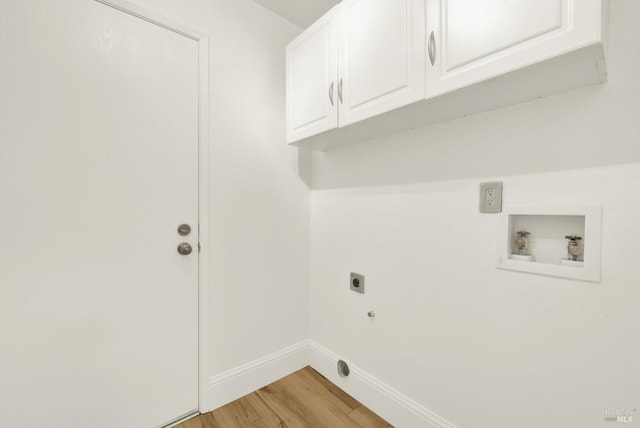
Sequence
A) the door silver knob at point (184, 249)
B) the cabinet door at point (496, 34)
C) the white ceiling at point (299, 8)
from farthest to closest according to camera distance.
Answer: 1. the white ceiling at point (299, 8)
2. the door silver knob at point (184, 249)
3. the cabinet door at point (496, 34)

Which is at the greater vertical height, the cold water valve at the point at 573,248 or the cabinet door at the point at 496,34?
the cabinet door at the point at 496,34

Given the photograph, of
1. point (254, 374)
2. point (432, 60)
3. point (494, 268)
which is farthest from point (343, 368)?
point (432, 60)

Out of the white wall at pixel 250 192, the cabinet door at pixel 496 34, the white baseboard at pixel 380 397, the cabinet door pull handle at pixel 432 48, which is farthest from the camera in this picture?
the white wall at pixel 250 192

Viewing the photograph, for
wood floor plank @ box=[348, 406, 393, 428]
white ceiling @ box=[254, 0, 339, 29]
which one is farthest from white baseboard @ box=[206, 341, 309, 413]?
white ceiling @ box=[254, 0, 339, 29]

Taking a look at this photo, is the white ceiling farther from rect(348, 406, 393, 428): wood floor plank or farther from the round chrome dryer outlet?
rect(348, 406, 393, 428): wood floor plank

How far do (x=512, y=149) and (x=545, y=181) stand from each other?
0.17 metres

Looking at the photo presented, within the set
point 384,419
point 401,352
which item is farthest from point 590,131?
point 384,419

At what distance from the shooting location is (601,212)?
0.87 metres

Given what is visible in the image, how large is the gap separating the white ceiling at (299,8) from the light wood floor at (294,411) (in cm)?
243

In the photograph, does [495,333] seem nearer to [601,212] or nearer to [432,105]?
[601,212]

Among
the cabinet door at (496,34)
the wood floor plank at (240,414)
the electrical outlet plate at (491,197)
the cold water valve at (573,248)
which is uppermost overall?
the cabinet door at (496,34)

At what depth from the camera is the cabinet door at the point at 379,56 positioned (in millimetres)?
1024

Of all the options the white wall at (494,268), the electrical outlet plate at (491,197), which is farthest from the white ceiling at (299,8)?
the electrical outlet plate at (491,197)

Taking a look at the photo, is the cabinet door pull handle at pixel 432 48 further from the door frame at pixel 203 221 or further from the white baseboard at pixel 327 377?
the white baseboard at pixel 327 377
